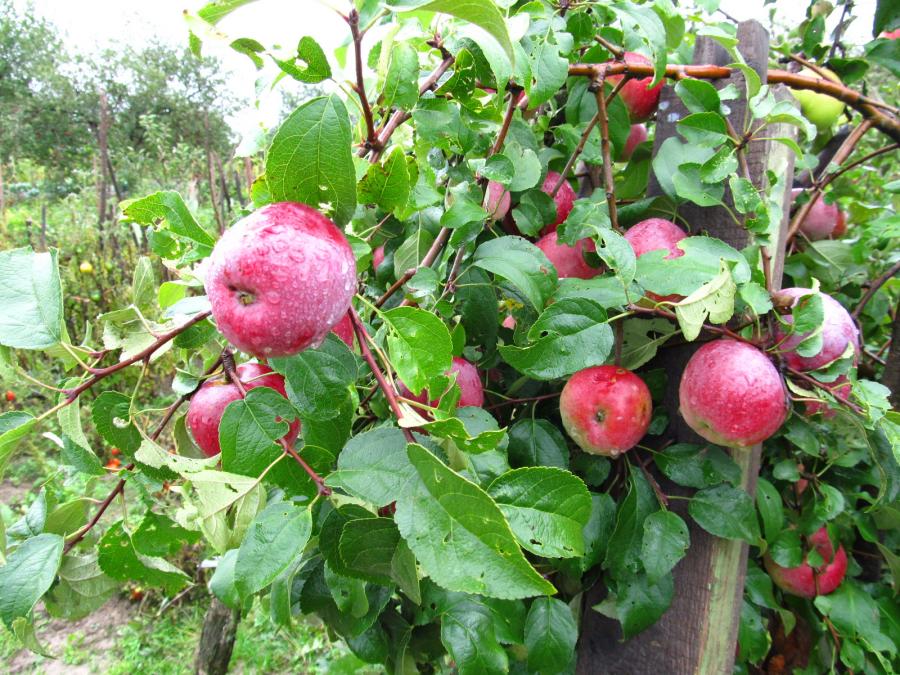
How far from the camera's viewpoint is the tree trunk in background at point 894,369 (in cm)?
88

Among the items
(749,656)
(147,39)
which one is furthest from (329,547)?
(147,39)

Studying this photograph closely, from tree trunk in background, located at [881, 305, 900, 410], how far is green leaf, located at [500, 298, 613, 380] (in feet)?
1.97

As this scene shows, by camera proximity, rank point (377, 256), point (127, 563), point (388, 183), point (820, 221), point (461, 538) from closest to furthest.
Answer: point (461, 538) < point (388, 183) < point (127, 563) < point (377, 256) < point (820, 221)

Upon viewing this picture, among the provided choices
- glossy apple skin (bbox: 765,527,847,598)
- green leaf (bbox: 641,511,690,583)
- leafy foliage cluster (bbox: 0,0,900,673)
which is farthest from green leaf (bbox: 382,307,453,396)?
glossy apple skin (bbox: 765,527,847,598)

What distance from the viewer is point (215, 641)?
167 cm

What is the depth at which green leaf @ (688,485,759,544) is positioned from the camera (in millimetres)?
627

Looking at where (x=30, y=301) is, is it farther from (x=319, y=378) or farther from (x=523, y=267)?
(x=523, y=267)

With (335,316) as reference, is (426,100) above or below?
above

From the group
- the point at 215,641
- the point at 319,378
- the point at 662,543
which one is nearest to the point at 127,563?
the point at 319,378

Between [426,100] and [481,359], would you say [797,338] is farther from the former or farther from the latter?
[426,100]

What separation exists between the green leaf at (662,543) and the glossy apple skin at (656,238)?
24 centimetres

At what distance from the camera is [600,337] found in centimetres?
57

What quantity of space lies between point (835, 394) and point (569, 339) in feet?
0.91

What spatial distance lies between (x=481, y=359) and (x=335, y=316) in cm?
33
